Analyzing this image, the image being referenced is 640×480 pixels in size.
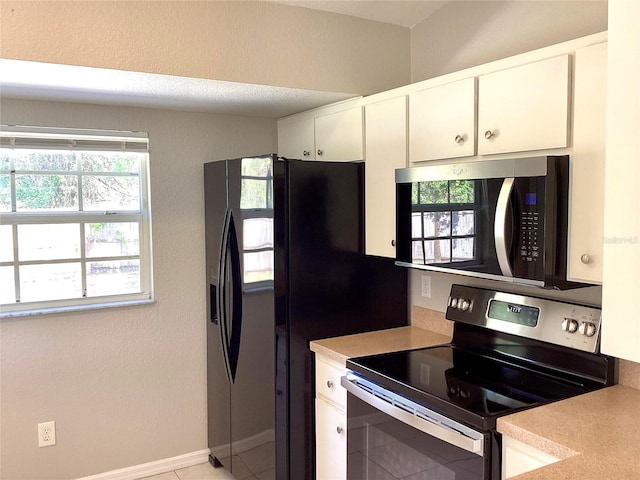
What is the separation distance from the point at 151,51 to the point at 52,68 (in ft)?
1.19

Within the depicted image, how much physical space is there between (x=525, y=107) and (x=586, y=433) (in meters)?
1.02

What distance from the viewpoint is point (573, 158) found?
1732 mm

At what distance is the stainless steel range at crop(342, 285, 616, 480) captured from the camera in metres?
1.74

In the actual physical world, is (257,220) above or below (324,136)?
below

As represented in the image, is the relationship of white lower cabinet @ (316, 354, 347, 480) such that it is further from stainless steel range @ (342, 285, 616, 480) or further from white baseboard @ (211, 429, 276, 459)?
white baseboard @ (211, 429, 276, 459)

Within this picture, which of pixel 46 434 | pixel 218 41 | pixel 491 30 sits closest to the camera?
pixel 218 41

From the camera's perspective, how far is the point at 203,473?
10.4ft

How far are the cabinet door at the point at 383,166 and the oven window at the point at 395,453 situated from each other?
732 millimetres

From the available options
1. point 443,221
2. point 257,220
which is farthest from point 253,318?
point 443,221

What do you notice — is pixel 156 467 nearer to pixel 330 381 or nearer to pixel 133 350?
pixel 133 350

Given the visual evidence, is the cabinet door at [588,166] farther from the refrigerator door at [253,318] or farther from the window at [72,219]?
the window at [72,219]

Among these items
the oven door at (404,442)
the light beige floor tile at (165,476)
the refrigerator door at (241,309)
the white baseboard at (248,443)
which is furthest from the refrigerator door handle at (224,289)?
the oven door at (404,442)

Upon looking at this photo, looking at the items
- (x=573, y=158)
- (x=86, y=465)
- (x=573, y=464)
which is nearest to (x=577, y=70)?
(x=573, y=158)

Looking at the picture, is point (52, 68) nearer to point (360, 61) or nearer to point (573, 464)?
point (360, 61)
